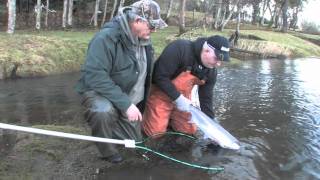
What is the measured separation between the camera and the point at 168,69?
5691 mm

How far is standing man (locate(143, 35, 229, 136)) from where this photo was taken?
18.3 feet

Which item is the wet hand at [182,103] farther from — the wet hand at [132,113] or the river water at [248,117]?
the wet hand at [132,113]

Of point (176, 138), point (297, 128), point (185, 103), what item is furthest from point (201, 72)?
point (297, 128)

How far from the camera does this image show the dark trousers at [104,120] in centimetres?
470

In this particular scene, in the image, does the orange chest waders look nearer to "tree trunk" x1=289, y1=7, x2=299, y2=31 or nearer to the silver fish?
the silver fish

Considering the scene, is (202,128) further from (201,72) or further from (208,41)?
(208,41)

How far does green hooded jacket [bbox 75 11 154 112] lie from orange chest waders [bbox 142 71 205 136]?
88 centimetres

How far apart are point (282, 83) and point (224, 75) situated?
246 cm

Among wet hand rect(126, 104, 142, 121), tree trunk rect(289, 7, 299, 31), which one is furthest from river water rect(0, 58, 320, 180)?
tree trunk rect(289, 7, 299, 31)

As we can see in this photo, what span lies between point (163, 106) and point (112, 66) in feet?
4.25

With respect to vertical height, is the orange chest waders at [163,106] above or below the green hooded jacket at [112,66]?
below

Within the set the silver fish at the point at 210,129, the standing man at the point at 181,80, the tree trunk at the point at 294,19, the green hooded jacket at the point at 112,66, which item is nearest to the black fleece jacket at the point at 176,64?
the standing man at the point at 181,80

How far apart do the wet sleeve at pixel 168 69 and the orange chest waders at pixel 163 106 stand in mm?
214

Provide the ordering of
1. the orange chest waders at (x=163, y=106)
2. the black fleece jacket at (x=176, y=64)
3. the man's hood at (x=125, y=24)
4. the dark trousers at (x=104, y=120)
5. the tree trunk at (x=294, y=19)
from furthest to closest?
the tree trunk at (x=294, y=19), the orange chest waders at (x=163, y=106), the black fleece jacket at (x=176, y=64), the man's hood at (x=125, y=24), the dark trousers at (x=104, y=120)
